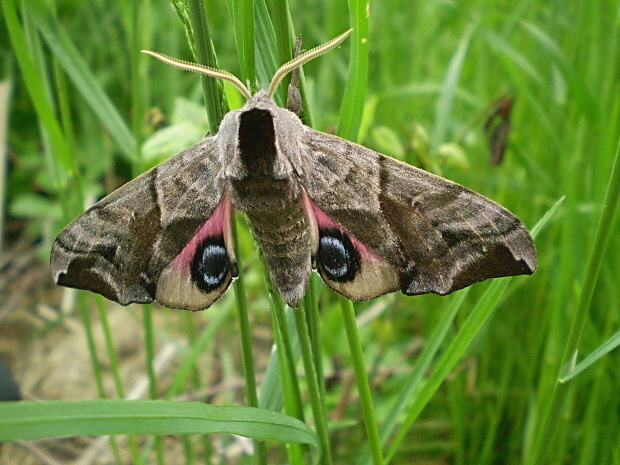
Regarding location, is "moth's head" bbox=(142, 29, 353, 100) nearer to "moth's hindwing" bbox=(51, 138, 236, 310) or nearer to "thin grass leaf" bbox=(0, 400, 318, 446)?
"moth's hindwing" bbox=(51, 138, 236, 310)

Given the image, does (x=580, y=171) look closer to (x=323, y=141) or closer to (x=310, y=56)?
(x=323, y=141)

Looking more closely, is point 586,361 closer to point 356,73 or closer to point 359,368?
point 359,368

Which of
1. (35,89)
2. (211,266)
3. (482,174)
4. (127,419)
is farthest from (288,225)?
(482,174)

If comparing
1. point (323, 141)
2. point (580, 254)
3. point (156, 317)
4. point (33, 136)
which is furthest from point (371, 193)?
point (33, 136)

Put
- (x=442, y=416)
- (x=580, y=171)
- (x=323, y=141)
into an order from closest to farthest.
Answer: (x=323, y=141), (x=580, y=171), (x=442, y=416)

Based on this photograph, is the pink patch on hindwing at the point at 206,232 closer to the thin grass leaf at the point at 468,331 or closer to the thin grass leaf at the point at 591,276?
the thin grass leaf at the point at 468,331

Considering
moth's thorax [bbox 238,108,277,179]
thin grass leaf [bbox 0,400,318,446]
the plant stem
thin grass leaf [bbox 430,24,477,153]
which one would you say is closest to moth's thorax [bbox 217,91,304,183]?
moth's thorax [bbox 238,108,277,179]

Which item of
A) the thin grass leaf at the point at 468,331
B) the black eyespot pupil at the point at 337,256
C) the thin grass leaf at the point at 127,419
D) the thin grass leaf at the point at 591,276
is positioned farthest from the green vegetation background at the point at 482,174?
the thin grass leaf at the point at 127,419
